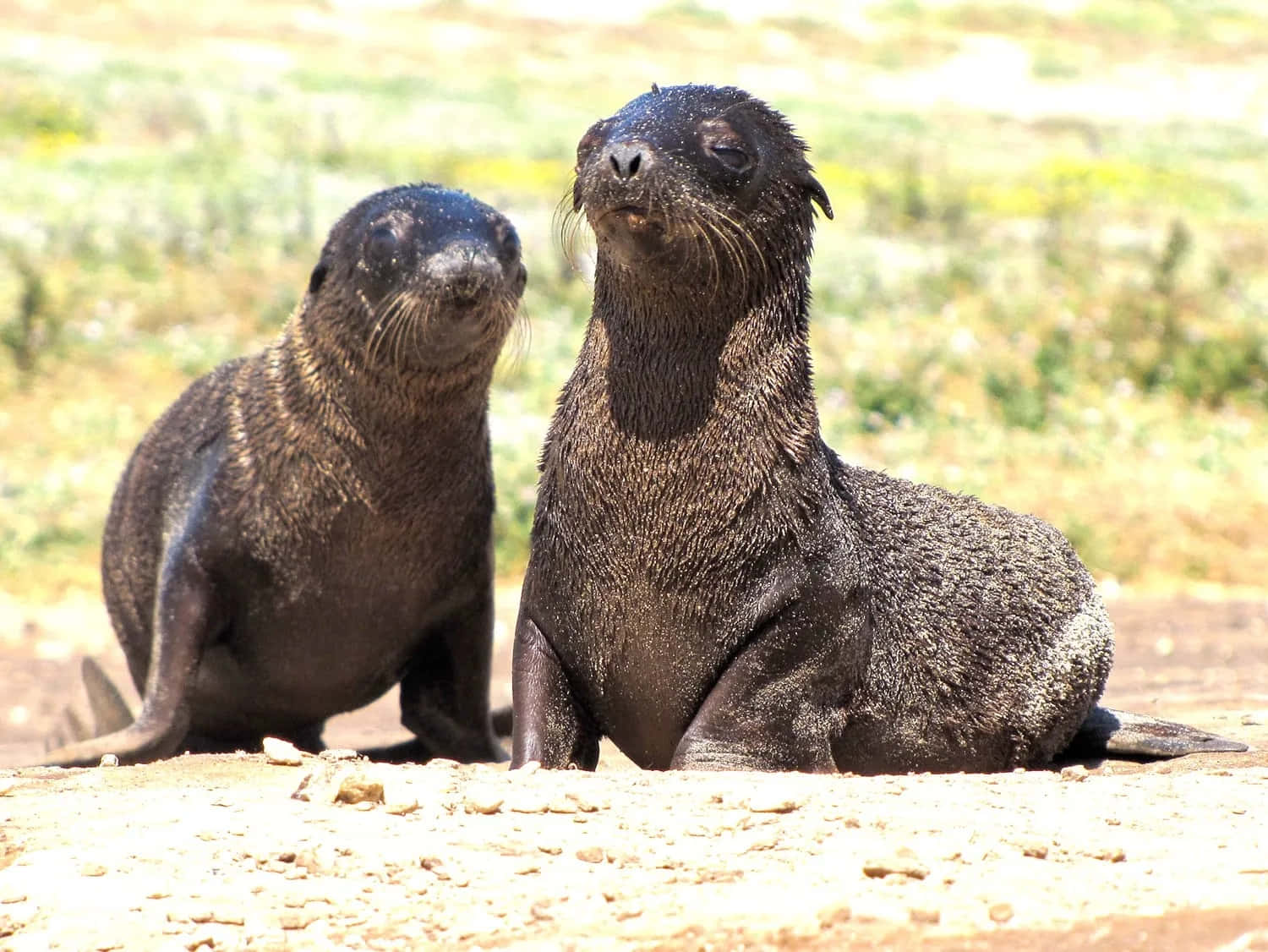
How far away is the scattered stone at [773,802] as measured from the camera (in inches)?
160

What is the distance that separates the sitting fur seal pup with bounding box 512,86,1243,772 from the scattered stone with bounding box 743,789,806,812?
687 mm

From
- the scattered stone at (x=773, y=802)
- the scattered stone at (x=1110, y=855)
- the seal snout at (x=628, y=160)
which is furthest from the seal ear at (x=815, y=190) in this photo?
the scattered stone at (x=1110, y=855)

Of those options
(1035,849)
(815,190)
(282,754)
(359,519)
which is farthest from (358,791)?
(359,519)

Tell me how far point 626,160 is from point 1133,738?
2684 mm

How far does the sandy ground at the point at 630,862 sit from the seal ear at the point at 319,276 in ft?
7.90

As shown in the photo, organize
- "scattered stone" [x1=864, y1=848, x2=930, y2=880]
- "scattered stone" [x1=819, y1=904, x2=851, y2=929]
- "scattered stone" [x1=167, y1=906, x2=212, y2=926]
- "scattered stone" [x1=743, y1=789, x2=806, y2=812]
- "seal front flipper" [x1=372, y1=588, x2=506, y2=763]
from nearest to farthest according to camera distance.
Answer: "scattered stone" [x1=819, y1=904, x2=851, y2=929]
"scattered stone" [x1=167, y1=906, x2=212, y2=926]
"scattered stone" [x1=864, y1=848, x2=930, y2=880]
"scattered stone" [x1=743, y1=789, x2=806, y2=812]
"seal front flipper" [x1=372, y1=588, x2=506, y2=763]

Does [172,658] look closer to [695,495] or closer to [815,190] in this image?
[695,495]

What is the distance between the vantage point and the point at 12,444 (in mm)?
13297

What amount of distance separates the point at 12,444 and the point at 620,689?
31.0 ft

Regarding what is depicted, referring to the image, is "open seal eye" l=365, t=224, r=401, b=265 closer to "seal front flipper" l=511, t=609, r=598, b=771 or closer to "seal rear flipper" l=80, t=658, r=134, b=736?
"seal front flipper" l=511, t=609, r=598, b=771

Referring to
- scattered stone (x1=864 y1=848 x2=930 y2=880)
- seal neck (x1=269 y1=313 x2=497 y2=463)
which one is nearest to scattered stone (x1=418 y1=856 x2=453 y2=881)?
scattered stone (x1=864 y1=848 x2=930 y2=880)

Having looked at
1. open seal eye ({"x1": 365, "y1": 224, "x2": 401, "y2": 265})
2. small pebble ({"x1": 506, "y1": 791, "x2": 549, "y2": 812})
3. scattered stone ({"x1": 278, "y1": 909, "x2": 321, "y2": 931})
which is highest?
open seal eye ({"x1": 365, "y1": 224, "x2": 401, "y2": 265})

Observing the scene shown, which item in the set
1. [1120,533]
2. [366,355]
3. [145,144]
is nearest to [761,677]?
[366,355]

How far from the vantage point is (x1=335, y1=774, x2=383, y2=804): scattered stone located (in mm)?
4168
